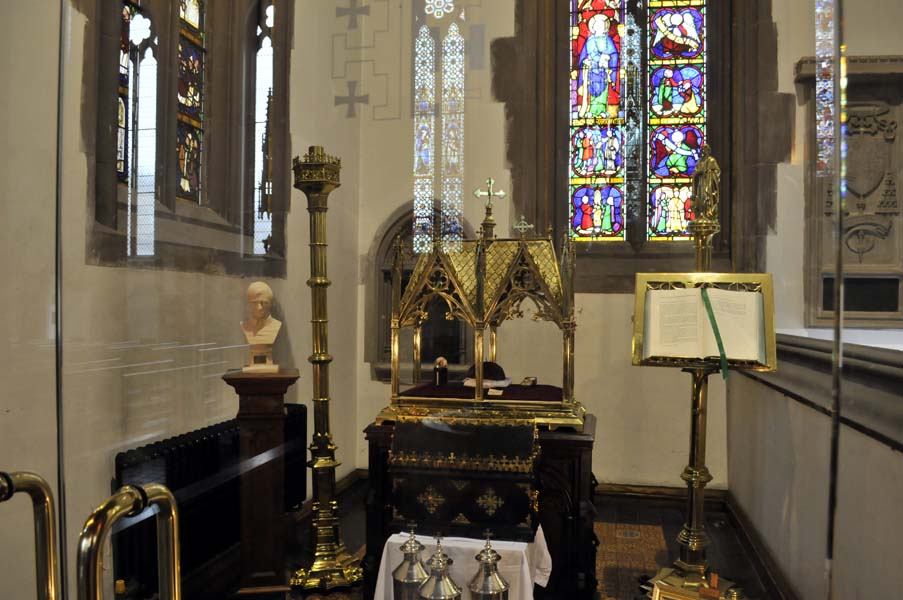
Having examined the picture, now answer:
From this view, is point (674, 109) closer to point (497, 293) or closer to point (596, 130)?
point (596, 130)

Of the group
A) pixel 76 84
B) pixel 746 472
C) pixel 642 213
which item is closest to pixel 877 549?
pixel 746 472

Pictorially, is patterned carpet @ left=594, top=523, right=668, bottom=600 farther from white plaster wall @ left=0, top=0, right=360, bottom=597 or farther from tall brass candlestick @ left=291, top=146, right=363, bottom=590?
white plaster wall @ left=0, top=0, right=360, bottom=597

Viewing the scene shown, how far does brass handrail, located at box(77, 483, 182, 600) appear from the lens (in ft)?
4.38

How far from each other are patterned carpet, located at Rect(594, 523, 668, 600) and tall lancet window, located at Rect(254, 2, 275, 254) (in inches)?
81.1

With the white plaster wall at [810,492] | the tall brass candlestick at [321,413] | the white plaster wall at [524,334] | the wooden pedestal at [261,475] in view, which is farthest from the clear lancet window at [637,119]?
the wooden pedestal at [261,475]

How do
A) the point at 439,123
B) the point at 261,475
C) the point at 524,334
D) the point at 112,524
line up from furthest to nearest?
the point at 524,334 → the point at 439,123 → the point at 261,475 → the point at 112,524

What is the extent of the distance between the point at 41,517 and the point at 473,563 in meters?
1.50

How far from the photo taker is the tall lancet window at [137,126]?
267cm

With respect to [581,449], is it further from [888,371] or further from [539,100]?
[539,100]

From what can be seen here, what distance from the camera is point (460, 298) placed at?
2.94m

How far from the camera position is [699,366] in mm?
2510

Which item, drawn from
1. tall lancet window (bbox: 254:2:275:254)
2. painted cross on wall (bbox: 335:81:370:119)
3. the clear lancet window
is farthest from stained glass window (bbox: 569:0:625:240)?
tall lancet window (bbox: 254:2:275:254)

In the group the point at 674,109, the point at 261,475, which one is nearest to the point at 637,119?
the point at 674,109

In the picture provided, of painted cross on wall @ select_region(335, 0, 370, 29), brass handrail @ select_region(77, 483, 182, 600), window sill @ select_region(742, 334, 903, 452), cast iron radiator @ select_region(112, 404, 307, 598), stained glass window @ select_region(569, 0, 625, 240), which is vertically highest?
painted cross on wall @ select_region(335, 0, 370, 29)
